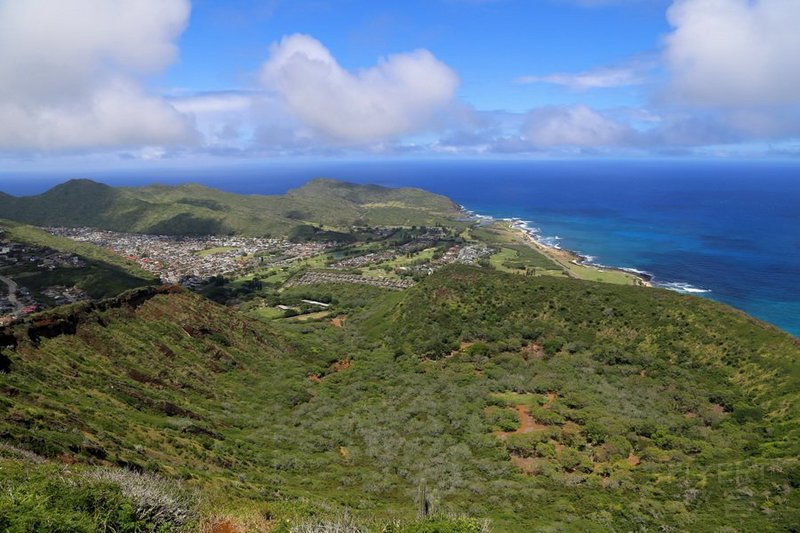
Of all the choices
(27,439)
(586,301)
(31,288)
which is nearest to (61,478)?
(27,439)

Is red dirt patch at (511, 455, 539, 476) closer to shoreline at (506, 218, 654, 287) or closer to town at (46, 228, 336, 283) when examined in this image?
shoreline at (506, 218, 654, 287)

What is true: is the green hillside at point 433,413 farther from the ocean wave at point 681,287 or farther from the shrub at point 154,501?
the ocean wave at point 681,287

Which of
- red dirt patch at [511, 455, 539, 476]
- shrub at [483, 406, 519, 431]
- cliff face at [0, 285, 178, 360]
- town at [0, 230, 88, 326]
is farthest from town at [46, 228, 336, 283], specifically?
red dirt patch at [511, 455, 539, 476]

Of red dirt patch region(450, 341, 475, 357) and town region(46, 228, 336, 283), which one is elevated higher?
town region(46, 228, 336, 283)

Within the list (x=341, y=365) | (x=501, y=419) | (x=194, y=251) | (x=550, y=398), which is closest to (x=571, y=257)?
(x=341, y=365)

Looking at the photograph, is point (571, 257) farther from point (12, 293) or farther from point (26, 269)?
point (26, 269)

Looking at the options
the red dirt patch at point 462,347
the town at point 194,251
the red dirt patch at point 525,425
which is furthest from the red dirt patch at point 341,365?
the town at point 194,251
